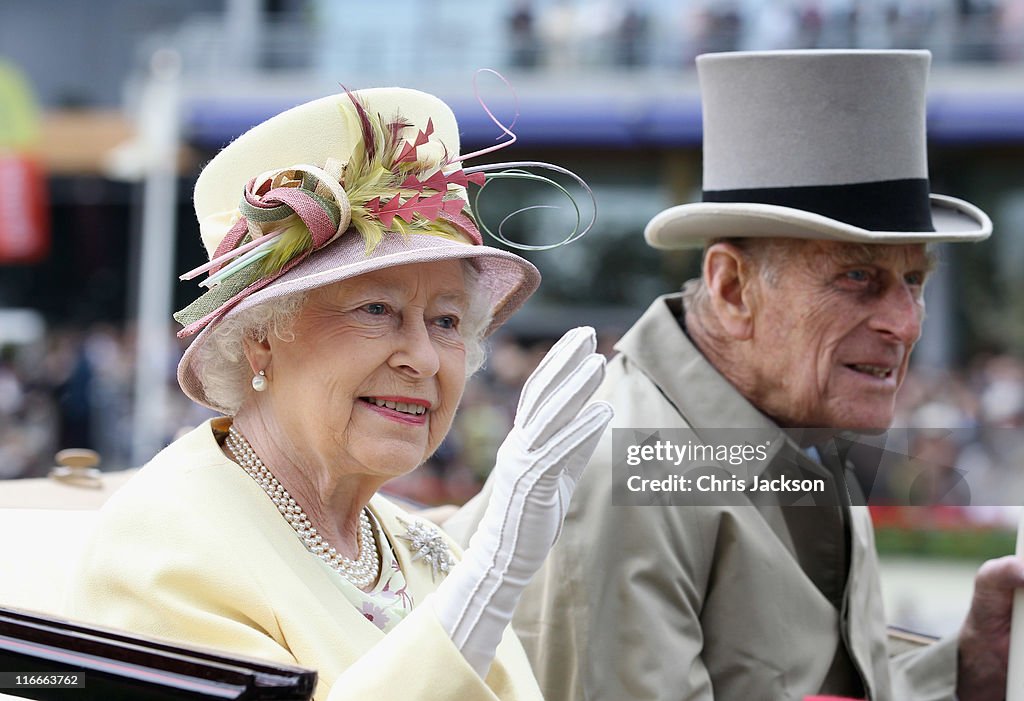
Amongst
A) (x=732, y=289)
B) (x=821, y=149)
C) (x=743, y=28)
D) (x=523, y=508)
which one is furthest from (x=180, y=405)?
(x=523, y=508)

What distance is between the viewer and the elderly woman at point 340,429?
172 centimetres

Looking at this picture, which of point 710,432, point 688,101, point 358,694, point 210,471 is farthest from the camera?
point 688,101

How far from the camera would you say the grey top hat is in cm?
268

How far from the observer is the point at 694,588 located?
2.45 metres

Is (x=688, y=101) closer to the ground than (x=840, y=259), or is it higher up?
closer to the ground

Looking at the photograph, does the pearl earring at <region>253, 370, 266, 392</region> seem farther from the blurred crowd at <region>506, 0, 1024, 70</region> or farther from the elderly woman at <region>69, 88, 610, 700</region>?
the blurred crowd at <region>506, 0, 1024, 70</region>

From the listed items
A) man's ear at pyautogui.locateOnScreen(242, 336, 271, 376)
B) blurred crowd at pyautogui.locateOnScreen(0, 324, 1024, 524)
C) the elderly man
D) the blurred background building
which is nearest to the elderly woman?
man's ear at pyautogui.locateOnScreen(242, 336, 271, 376)

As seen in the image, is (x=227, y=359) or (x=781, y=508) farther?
(x=781, y=508)

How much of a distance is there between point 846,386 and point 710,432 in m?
0.29

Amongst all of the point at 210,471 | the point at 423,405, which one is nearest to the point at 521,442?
the point at 423,405

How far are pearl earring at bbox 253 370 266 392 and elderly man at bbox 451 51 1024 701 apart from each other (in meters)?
0.66

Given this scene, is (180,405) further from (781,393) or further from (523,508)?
(523,508)

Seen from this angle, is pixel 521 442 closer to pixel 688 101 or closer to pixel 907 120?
pixel 907 120

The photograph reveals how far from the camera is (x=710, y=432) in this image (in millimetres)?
2627
